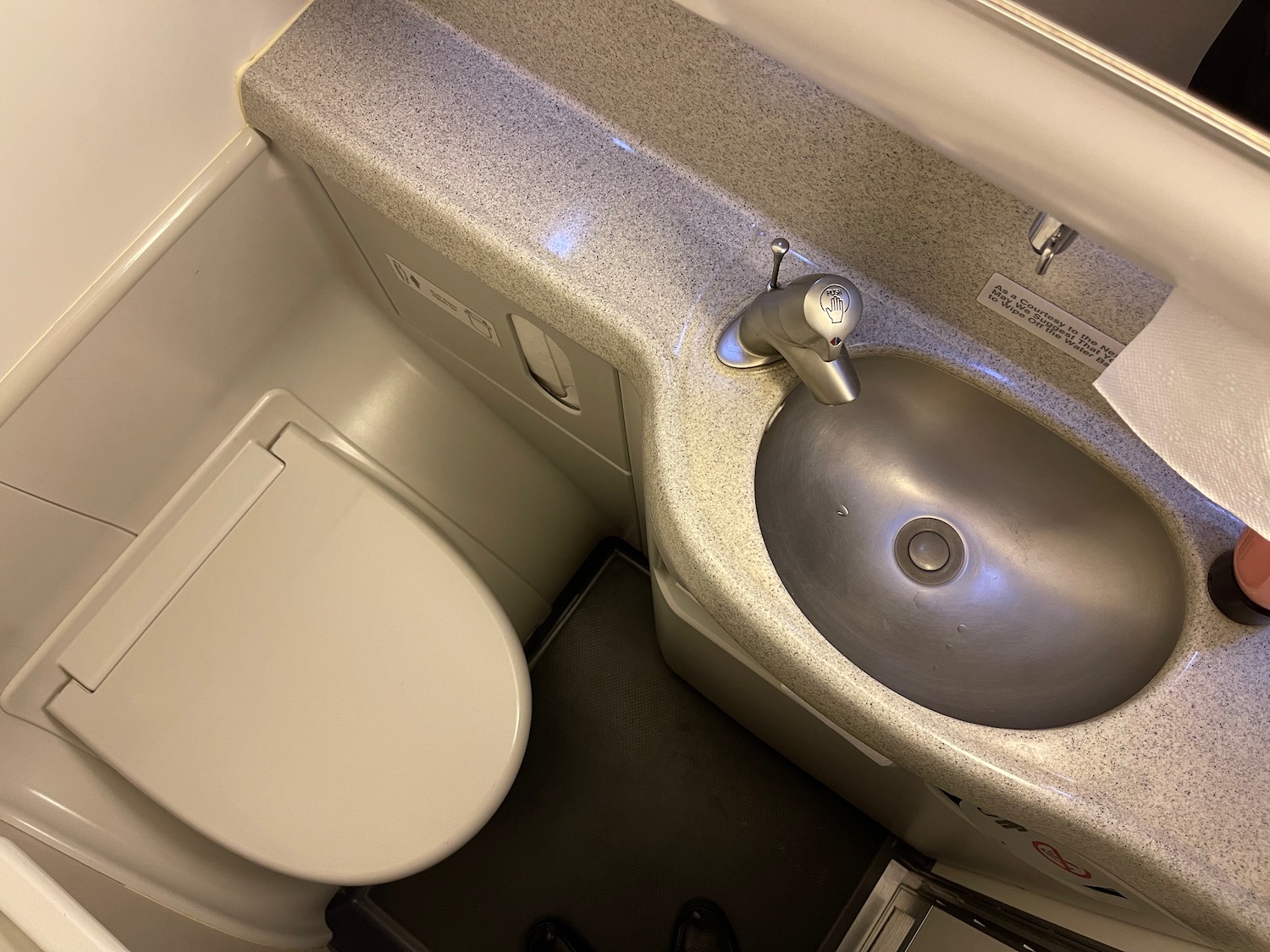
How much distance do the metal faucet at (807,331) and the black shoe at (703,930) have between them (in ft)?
3.24

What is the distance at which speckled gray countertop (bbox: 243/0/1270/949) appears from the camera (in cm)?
57

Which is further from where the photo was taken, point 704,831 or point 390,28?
point 704,831

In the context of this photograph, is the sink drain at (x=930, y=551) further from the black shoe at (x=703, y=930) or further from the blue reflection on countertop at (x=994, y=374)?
the black shoe at (x=703, y=930)

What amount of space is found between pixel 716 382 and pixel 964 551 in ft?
0.94

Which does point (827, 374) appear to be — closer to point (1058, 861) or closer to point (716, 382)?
point (716, 382)

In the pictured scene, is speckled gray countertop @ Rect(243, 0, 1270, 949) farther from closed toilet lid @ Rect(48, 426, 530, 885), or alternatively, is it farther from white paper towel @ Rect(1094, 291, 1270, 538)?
closed toilet lid @ Rect(48, 426, 530, 885)

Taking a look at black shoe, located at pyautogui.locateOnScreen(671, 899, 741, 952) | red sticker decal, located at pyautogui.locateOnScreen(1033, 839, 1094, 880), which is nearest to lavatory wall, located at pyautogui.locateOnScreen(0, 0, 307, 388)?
red sticker decal, located at pyautogui.locateOnScreen(1033, 839, 1094, 880)

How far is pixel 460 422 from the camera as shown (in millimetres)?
1268

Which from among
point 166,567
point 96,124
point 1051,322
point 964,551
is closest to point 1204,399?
point 1051,322

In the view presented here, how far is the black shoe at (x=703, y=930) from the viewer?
4.19ft

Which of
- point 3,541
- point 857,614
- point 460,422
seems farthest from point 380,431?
point 857,614

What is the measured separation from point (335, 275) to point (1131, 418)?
3.28 ft

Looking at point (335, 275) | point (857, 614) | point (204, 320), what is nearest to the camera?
point (857, 614)

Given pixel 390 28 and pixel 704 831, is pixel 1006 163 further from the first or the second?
pixel 704 831
